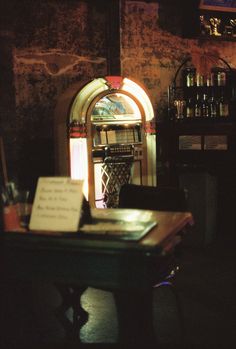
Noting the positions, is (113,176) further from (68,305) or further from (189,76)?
(68,305)

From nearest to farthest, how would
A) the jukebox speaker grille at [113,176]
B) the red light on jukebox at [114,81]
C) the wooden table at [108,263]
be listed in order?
1. the wooden table at [108,263]
2. the red light on jukebox at [114,81]
3. the jukebox speaker grille at [113,176]

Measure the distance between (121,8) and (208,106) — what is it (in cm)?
211

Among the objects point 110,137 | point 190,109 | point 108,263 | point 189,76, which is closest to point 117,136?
point 110,137

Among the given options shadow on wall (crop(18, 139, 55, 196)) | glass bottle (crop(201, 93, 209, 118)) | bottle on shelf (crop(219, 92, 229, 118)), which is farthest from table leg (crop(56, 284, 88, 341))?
glass bottle (crop(201, 93, 209, 118))

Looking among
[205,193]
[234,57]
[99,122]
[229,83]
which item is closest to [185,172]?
[205,193]

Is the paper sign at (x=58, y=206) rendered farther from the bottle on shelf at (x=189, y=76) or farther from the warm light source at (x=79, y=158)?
the bottle on shelf at (x=189, y=76)

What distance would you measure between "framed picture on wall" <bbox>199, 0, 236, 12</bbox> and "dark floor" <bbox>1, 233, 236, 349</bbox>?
13.8 feet

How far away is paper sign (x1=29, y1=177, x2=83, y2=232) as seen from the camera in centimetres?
253

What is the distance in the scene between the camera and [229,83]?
308 inches

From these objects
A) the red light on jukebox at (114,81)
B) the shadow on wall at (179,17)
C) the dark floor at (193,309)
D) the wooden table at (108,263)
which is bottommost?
the dark floor at (193,309)

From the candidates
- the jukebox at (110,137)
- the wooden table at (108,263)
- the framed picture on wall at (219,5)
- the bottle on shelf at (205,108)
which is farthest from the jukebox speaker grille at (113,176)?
the wooden table at (108,263)

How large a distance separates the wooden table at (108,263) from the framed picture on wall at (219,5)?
5788mm

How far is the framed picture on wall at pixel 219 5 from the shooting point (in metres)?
7.70

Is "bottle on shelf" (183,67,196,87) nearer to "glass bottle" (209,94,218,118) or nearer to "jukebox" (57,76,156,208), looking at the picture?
"glass bottle" (209,94,218,118)
